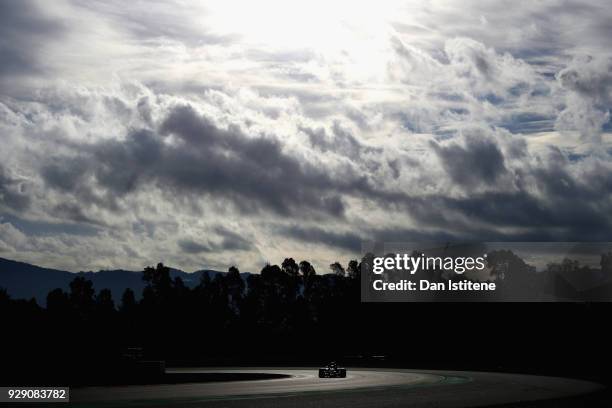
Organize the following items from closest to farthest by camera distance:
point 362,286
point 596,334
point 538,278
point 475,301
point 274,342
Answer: point 596,334 → point 274,342 → point 475,301 → point 538,278 → point 362,286

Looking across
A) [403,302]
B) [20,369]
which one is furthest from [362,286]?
[20,369]

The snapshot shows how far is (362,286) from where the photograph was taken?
184875 millimetres

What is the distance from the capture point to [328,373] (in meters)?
59.0

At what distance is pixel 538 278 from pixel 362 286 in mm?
36731

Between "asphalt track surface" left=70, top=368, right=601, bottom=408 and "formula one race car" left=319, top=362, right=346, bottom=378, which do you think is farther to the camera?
"formula one race car" left=319, top=362, right=346, bottom=378

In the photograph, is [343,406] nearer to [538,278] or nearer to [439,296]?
[439,296]

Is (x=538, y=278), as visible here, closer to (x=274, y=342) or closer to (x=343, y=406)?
(x=274, y=342)

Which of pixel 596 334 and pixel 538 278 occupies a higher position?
pixel 538 278

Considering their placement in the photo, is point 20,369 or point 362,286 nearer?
point 20,369

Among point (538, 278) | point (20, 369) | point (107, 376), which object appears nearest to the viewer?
point (20, 369)

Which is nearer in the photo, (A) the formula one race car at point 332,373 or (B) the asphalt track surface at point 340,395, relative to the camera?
(B) the asphalt track surface at point 340,395

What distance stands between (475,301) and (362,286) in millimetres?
42829

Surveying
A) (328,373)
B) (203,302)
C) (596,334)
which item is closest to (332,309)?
(203,302)

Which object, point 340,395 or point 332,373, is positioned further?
point 332,373
